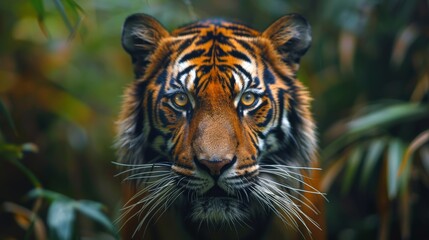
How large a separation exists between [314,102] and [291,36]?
2341 millimetres

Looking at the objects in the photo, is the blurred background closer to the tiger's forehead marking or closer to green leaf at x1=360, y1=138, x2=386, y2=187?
green leaf at x1=360, y1=138, x2=386, y2=187

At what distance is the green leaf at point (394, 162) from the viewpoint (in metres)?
3.26

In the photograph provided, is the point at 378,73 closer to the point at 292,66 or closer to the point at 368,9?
the point at 368,9

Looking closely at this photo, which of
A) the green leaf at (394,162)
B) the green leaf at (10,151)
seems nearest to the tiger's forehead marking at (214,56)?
the green leaf at (10,151)

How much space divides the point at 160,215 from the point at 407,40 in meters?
2.52

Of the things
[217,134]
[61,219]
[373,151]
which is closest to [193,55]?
[217,134]

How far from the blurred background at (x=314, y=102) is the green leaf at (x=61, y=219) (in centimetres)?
104

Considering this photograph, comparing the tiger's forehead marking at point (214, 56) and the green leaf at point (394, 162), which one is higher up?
the tiger's forehead marking at point (214, 56)

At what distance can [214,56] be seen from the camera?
6.64ft

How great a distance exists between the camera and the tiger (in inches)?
75.6

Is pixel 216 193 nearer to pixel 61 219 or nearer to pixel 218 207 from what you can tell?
pixel 218 207

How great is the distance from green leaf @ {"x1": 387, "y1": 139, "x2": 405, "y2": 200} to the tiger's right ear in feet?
5.09

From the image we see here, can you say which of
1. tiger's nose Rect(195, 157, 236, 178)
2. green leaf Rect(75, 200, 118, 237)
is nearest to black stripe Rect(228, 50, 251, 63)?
tiger's nose Rect(195, 157, 236, 178)

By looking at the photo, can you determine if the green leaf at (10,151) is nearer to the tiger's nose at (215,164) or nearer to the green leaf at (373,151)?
the tiger's nose at (215,164)
